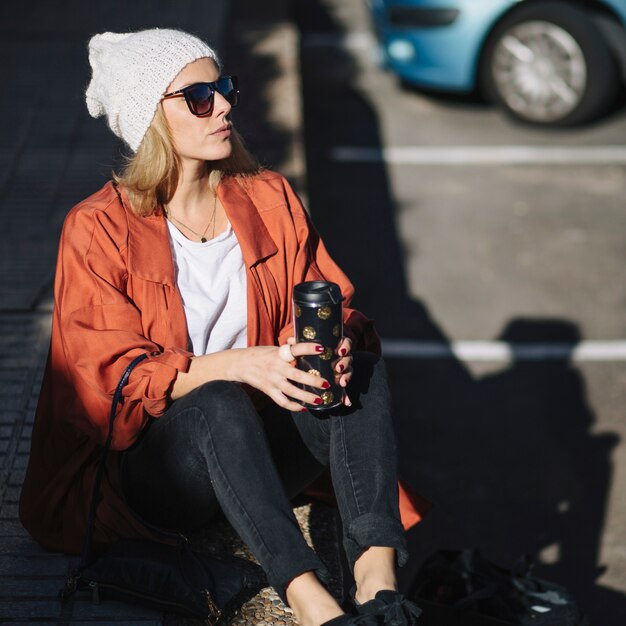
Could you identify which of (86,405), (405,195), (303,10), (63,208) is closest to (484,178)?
(405,195)

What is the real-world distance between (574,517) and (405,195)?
126 inches

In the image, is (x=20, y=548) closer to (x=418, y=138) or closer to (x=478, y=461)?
(x=478, y=461)

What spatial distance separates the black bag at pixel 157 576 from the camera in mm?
2852

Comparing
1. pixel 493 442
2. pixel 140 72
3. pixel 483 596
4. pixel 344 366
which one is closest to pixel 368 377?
pixel 344 366

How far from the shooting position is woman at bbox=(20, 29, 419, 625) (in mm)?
2811

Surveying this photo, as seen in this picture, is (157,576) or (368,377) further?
(368,377)

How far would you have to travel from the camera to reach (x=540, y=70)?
8008 millimetres

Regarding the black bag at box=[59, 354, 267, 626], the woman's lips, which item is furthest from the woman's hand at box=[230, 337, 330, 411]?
the woman's lips

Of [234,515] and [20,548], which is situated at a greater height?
[234,515]

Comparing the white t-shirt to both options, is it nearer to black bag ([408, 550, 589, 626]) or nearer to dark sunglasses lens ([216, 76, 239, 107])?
dark sunglasses lens ([216, 76, 239, 107])

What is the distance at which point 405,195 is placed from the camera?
7.31m

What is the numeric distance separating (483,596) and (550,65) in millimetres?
5458

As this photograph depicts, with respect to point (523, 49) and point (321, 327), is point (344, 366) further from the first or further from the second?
point (523, 49)

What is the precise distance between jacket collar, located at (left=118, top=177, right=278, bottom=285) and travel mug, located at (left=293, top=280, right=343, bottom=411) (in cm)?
55
